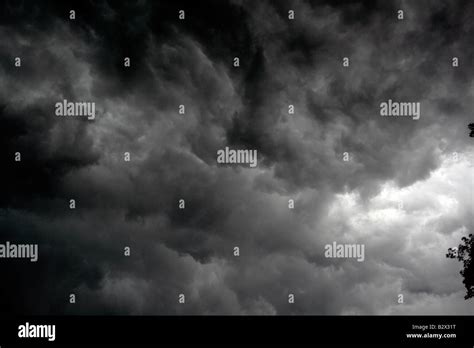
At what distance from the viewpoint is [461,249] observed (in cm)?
2823

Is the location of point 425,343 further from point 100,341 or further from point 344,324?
point 100,341

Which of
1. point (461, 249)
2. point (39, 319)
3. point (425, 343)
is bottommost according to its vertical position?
point (425, 343)

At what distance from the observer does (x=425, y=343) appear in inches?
895

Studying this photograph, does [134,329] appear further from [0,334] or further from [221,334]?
[0,334]

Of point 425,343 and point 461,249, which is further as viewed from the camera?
point 461,249

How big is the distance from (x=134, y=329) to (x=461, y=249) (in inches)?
849

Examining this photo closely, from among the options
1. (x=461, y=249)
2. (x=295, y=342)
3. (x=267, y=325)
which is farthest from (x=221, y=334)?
(x=461, y=249)

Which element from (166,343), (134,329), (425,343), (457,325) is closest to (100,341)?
(134,329)

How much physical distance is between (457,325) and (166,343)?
15755mm

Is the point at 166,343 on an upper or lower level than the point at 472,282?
lower

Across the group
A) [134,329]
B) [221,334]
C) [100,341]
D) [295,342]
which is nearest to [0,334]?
[100,341]

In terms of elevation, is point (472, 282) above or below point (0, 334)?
above

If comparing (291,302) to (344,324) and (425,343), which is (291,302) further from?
(425,343)

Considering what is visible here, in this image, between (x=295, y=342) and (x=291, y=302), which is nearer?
(x=295, y=342)
